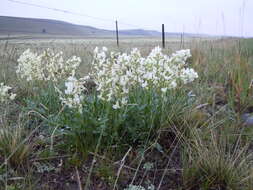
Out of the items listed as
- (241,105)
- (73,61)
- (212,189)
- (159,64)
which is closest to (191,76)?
(159,64)

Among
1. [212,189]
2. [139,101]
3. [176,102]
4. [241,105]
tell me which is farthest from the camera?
[241,105]

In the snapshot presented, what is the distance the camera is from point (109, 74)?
192 centimetres

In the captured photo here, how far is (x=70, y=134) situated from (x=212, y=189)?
1.12 meters

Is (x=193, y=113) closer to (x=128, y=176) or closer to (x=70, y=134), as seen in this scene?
(x=128, y=176)

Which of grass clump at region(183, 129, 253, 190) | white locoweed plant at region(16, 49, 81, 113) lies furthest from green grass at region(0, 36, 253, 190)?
white locoweed plant at region(16, 49, 81, 113)

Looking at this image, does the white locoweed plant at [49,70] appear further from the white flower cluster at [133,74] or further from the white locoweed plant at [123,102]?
the white flower cluster at [133,74]

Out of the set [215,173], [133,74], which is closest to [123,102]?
[133,74]

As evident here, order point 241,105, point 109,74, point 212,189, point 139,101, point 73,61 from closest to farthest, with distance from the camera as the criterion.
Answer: point 212,189
point 109,74
point 139,101
point 73,61
point 241,105

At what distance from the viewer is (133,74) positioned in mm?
2105

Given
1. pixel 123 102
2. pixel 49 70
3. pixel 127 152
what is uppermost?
pixel 49 70

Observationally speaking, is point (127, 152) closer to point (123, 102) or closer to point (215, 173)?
point (123, 102)

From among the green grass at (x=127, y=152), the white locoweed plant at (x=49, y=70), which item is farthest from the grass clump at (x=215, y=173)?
the white locoweed plant at (x=49, y=70)

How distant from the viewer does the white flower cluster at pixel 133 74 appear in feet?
6.21

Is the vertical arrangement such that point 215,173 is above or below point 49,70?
below
